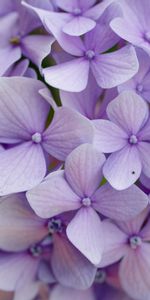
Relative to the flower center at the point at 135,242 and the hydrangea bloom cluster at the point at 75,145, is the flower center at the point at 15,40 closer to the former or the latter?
the hydrangea bloom cluster at the point at 75,145

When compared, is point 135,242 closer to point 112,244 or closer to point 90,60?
point 112,244

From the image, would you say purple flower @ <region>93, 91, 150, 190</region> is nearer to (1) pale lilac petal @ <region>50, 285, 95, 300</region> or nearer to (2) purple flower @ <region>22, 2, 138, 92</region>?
(2) purple flower @ <region>22, 2, 138, 92</region>

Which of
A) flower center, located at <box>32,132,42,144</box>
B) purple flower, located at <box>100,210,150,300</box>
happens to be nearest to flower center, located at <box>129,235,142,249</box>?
purple flower, located at <box>100,210,150,300</box>

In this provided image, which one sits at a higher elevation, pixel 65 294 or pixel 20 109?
pixel 20 109

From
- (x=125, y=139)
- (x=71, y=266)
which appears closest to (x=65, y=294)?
(x=71, y=266)

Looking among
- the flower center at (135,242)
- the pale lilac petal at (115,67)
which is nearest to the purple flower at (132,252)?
the flower center at (135,242)

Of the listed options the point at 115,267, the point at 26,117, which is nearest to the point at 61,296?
the point at 115,267
